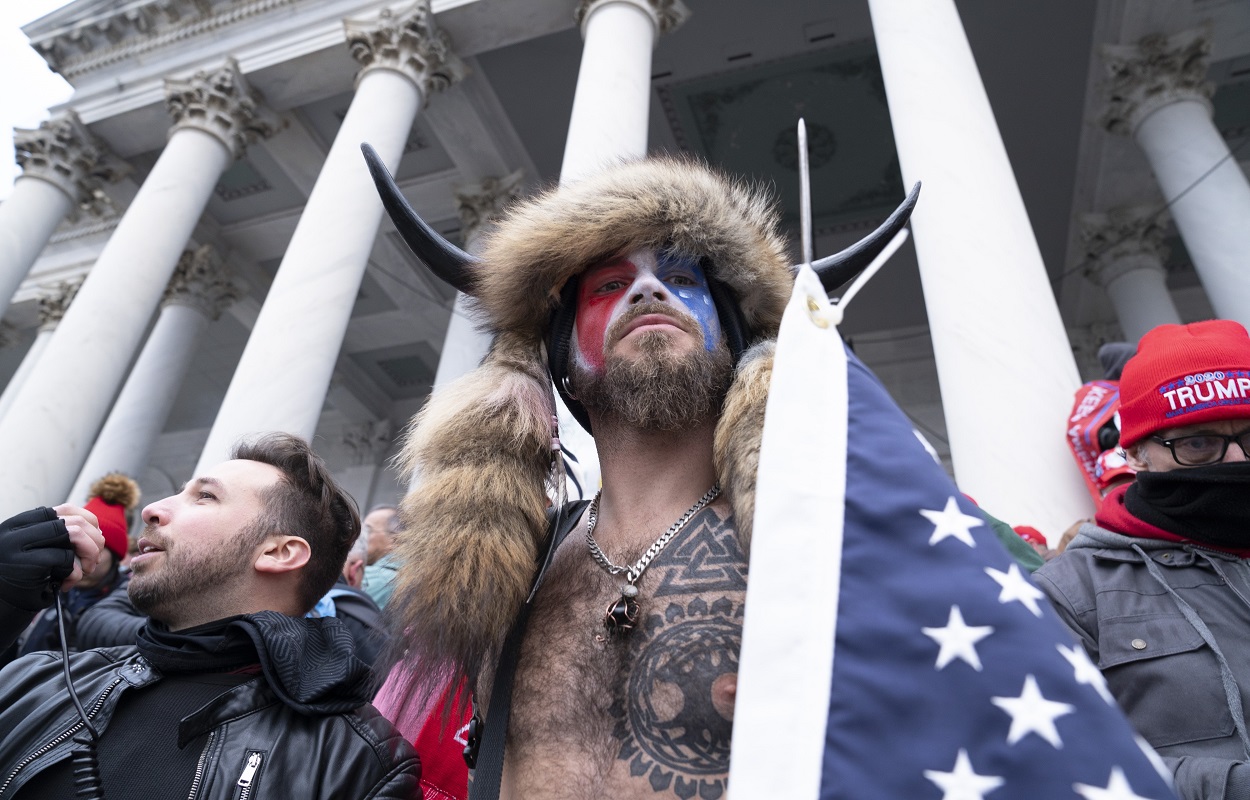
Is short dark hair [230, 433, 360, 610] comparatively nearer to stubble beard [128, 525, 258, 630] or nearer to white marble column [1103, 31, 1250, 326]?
stubble beard [128, 525, 258, 630]

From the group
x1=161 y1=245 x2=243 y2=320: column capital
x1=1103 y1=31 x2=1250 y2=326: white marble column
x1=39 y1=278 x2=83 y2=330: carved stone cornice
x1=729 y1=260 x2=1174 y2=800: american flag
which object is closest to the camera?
x1=729 y1=260 x2=1174 y2=800: american flag

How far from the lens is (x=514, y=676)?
1501 mm

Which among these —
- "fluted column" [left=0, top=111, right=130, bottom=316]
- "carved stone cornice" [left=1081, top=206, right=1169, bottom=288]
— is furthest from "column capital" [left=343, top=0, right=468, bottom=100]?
"carved stone cornice" [left=1081, top=206, right=1169, bottom=288]

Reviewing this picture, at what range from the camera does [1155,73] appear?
8.17 metres

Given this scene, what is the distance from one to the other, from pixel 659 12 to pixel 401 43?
3293 mm

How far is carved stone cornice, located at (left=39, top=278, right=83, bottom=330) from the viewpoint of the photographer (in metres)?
15.2

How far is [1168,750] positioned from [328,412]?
18.6 meters

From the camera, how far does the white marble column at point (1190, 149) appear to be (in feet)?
22.3

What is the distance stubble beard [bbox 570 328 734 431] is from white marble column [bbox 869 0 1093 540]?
2.58 m

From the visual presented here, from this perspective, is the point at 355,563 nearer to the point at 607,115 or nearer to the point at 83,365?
the point at 607,115

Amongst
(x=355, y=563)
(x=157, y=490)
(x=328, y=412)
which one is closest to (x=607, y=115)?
(x=355, y=563)

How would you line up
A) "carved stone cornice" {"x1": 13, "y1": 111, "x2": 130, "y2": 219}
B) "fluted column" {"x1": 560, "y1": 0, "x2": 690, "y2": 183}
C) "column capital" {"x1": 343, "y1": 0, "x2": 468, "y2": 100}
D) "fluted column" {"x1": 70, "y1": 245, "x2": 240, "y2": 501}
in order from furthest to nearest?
1. "fluted column" {"x1": 70, "y1": 245, "x2": 240, "y2": 501}
2. "carved stone cornice" {"x1": 13, "y1": 111, "x2": 130, "y2": 219}
3. "column capital" {"x1": 343, "y1": 0, "x2": 468, "y2": 100}
4. "fluted column" {"x1": 560, "y1": 0, "x2": 690, "y2": 183}

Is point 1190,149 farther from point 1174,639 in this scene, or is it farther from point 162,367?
point 162,367

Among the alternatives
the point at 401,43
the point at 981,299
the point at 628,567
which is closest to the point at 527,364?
the point at 628,567
